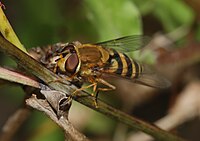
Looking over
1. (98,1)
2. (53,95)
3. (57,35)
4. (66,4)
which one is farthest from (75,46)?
(66,4)

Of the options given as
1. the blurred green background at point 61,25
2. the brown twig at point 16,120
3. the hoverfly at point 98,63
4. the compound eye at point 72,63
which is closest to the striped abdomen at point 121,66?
the hoverfly at point 98,63

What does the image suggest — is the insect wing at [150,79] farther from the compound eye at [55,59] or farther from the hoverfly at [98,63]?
the compound eye at [55,59]

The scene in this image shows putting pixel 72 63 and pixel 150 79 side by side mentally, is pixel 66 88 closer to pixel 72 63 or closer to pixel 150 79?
pixel 72 63

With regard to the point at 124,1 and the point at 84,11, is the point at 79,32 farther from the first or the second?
the point at 124,1

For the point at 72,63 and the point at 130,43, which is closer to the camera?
the point at 72,63

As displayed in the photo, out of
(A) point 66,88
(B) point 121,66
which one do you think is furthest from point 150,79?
(A) point 66,88

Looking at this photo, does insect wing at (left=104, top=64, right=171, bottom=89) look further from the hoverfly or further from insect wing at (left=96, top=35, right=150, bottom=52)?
insect wing at (left=96, top=35, right=150, bottom=52)
